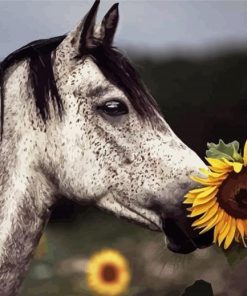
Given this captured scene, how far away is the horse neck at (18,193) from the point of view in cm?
102

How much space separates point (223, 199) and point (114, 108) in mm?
261

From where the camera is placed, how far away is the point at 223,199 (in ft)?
3.51

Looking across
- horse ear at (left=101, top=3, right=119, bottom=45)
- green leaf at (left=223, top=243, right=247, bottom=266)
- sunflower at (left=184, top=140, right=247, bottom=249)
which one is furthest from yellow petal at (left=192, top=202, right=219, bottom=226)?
horse ear at (left=101, top=3, right=119, bottom=45)

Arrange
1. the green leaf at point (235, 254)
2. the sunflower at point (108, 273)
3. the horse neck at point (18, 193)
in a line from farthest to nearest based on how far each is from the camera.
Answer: the sunflower at point (108, 273) < the green leaf at point (235, 254) < the horse neck at point (18, 193)

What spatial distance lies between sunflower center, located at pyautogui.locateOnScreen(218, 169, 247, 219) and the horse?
72mm

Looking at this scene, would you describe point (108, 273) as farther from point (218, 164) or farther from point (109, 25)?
point (109, 25)

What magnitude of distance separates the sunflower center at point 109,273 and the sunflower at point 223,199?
26 cm

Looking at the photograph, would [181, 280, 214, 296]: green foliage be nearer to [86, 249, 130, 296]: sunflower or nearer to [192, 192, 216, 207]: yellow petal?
[86, 249, 130, 296]: sunflower

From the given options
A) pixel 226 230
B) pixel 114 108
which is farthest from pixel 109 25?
pixel 226 230

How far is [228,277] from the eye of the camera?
1.29 meters

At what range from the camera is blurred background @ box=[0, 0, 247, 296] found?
1221mm

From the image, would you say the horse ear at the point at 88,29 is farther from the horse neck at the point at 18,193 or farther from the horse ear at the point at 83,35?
the horse neck at the point at 18,193

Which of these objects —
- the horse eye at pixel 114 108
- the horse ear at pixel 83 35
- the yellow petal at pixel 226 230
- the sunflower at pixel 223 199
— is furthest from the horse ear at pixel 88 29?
the yellow petal at pixel 226 230

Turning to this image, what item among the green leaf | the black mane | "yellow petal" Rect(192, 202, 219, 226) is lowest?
the green leaf
